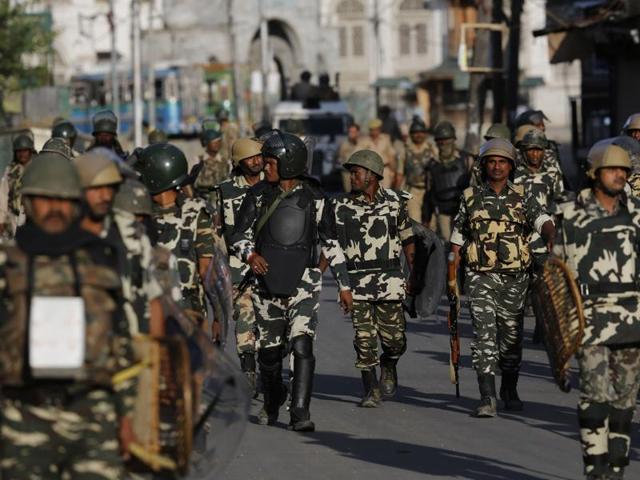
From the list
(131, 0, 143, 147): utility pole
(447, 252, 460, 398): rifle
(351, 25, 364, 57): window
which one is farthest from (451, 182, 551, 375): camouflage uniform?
(351, 25, 364, 57): window

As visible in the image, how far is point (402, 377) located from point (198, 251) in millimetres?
4100

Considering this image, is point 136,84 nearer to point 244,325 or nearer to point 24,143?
point 24,143

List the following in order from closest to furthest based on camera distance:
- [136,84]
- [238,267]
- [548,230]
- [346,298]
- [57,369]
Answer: [57,369]
[346,298]
[548,230]
[238,267]
[136,84]

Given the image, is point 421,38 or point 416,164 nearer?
point 416,164

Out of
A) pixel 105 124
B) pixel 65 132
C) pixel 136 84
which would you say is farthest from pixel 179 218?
pixel 136 84

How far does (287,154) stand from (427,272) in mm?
2157

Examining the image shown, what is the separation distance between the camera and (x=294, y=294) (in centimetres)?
1198

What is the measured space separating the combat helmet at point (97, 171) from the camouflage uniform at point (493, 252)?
16.7 ft

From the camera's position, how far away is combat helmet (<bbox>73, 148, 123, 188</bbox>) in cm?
769

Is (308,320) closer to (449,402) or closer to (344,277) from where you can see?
(344,277)

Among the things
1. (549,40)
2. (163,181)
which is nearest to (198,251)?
(163,181)

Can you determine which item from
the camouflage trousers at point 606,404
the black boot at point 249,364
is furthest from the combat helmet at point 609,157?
the black boot at point 249,364

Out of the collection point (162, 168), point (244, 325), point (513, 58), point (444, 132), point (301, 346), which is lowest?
point (244, 325)

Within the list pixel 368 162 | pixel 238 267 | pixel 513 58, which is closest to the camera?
pixel 368 162
